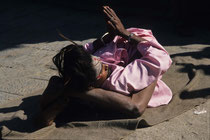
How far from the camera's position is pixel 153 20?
22.9ft

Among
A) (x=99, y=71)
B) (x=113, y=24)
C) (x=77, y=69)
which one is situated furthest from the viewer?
(x=113, y=24)

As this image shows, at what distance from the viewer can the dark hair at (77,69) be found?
10.7 feet

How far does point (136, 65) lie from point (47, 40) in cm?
307

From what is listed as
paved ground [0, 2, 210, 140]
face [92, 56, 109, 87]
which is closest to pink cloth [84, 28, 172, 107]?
face [92, 56, 109, 87]

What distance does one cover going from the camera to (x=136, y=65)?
11.8 feet

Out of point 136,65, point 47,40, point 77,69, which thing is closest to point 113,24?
point 136,65

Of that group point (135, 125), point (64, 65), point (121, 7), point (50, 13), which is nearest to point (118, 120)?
point (135, 125)

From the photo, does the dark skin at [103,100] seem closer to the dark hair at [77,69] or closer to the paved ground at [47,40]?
the dark hair at [77,69]

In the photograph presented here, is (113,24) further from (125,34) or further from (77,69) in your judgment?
(77,69)

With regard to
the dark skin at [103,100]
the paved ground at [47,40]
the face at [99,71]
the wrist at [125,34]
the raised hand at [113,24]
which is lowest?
the paved ground at [47,40]

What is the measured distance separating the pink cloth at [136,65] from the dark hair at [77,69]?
26 centimetres

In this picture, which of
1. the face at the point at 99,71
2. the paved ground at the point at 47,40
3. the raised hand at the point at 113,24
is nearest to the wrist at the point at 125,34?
the raised hand at the point at 113,24

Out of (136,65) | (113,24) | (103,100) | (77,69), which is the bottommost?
(103,100)

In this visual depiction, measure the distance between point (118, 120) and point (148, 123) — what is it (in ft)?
0.86
